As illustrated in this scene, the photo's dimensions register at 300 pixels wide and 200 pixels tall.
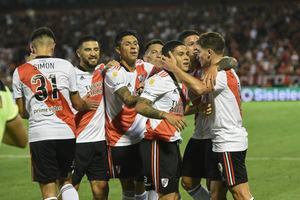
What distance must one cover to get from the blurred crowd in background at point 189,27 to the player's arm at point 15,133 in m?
25.1

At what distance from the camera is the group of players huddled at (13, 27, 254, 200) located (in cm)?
725

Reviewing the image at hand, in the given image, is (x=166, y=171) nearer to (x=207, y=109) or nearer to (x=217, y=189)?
(x=217, y=189)

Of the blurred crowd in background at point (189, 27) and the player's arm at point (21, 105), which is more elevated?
the blurred crowd in background at point (189, 27)

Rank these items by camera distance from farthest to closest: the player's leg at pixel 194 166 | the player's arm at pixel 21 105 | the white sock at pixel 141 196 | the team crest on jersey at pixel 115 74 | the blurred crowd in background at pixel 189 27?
the blurred crowd in background at pixel 189 27 → the white sock at pixel 141 196 → the player's leg at pixel 194 166 → the team crest on jersey at pixel 115 74 → the player's arm at pixel 21 105

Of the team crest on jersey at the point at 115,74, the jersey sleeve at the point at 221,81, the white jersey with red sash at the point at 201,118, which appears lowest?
the white jersey with red sash at the point at 201,118

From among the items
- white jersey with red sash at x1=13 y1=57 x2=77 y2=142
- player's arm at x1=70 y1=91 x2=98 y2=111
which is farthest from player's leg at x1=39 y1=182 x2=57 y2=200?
player's arm at x1=70 y1=91 x2=98 y2=111

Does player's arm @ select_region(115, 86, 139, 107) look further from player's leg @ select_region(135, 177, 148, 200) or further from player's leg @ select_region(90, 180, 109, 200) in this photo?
player's leg @ select_region(135, 177, 148, 200)

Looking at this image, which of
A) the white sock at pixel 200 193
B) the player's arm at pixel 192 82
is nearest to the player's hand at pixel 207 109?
the player's arm at pixel 192 82

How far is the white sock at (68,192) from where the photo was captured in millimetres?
7751

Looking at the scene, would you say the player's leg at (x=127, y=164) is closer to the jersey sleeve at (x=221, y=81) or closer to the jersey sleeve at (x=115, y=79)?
the jersey sleeve at (x=115, y=79)

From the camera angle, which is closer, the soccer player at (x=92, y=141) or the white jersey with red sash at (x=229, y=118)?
the white jersey with red sash at (x=229, y=118)

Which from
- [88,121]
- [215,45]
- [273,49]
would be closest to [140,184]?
[88,121]

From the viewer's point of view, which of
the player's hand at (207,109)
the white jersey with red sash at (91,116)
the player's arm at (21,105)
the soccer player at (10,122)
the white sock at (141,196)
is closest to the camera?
the soccer player at (10,122)

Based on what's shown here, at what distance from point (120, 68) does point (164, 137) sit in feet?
3.52
